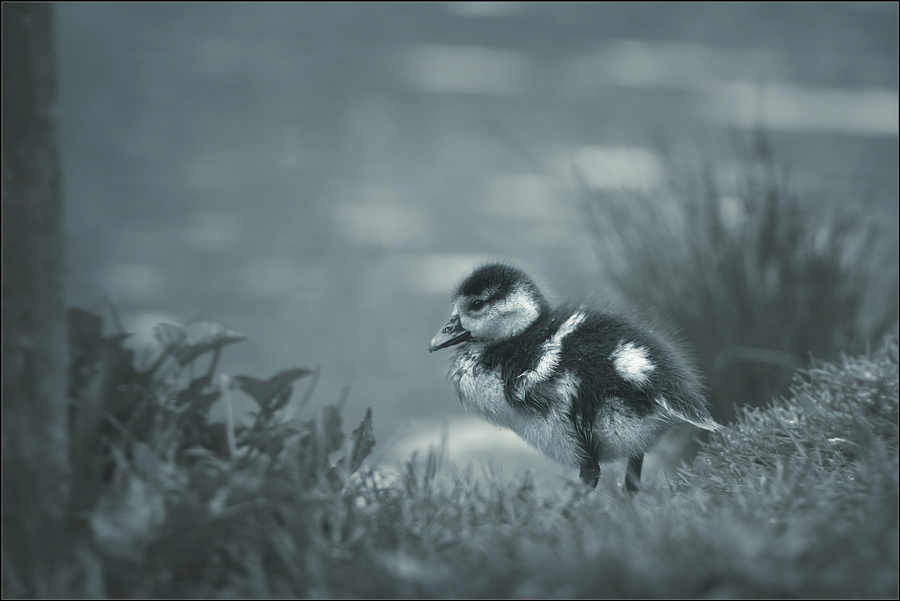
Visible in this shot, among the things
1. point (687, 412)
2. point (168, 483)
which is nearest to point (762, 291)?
point (687, 412)

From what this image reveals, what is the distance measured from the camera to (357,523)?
1.43 meters

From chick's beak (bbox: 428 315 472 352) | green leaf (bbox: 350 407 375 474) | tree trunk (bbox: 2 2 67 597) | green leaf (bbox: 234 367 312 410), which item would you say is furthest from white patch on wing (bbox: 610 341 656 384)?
tree trunk (bbox: 2 2 67 597)

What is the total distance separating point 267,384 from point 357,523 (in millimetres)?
351

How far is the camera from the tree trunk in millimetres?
1227

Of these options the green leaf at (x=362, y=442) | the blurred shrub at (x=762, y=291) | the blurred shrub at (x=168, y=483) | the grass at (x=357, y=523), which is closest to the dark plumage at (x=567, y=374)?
the grass at (x=357, y=523)

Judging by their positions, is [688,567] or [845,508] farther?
[845,508]

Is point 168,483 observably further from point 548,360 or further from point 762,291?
point 762,291

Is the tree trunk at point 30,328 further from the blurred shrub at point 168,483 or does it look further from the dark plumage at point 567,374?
the dark plumage at point 567,374

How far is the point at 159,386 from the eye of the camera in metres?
1.50

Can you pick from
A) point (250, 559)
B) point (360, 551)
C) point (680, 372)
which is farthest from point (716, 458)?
point (250, 559)

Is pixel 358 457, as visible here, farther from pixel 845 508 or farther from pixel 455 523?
pixel 845 508

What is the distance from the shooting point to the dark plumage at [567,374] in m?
1.95

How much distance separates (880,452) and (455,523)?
30.3 inches

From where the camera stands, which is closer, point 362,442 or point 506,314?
point 362,442
